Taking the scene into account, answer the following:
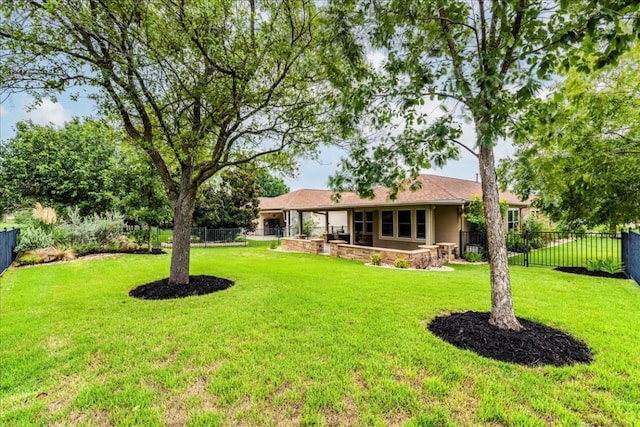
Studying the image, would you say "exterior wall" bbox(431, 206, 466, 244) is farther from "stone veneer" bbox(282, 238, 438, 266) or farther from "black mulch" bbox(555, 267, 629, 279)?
"black mulch" bbox(555, 267, 629, 279)

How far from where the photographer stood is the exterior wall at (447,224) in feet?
44.1

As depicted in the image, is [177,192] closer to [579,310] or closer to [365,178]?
[365,178]

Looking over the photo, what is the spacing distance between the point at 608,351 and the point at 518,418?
226cm

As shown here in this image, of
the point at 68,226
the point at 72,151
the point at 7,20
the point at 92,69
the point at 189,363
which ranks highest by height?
the point at 72,151

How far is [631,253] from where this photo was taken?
28.4ft

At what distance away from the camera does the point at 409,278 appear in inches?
332

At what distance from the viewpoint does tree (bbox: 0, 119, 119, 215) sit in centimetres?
1969

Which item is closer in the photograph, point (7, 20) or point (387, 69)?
point (387, 69)

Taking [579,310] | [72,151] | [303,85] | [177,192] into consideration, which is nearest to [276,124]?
[303,85]

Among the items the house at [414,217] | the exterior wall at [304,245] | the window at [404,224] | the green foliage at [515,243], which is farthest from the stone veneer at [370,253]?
the green foliage at [515,243]

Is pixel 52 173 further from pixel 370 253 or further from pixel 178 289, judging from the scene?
pixel 370 253

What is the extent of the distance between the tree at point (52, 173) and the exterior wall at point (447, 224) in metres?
19.7

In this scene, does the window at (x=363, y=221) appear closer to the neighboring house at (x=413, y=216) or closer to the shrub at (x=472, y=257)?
the neighboring house at (x=413, y=216)

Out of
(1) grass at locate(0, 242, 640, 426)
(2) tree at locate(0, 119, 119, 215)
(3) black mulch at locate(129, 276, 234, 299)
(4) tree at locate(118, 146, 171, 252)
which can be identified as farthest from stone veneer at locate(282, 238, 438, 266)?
(2) tree at locate(0, 119, 119, 215)
